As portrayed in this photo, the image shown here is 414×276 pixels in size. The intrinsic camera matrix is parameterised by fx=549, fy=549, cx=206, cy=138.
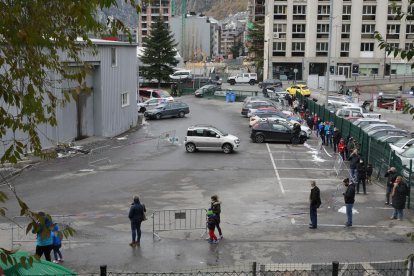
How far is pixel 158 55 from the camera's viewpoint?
69.9 meters

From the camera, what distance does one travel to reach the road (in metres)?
14.4

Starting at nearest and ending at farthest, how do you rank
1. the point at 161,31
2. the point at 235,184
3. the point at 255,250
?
the point at 255,250 < the point at 235,184 < the point at 161,31

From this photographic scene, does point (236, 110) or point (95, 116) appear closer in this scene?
point (95, 116)

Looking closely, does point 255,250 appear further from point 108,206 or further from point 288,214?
point 108,206

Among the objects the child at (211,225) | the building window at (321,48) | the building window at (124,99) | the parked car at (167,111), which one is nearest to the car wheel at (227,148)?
the building window at (124,99)

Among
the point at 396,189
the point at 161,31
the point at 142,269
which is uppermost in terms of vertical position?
the point at 161,31

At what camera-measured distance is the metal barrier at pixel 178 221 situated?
54.5ft

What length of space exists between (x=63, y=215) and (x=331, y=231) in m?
8.56

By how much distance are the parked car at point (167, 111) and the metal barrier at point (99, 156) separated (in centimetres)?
1331

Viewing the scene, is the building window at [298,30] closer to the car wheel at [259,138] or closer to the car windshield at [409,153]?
the car wheel at [259,138]

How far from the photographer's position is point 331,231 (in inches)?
651

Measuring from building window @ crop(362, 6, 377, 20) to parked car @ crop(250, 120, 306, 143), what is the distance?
59147 millimetres

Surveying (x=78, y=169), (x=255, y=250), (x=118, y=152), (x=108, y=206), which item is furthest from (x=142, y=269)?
(x=118, y=152)

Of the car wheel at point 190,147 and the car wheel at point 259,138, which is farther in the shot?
the car wheel at point 259,138
